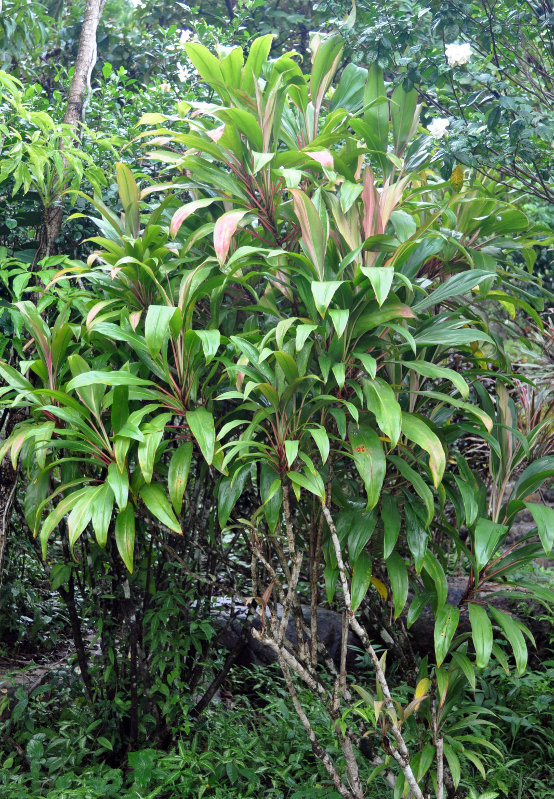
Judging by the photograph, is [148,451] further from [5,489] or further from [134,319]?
[5,489]

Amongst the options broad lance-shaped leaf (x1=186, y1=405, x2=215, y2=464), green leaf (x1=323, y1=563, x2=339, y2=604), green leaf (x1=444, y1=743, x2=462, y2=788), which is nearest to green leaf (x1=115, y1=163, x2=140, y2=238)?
broad lance-shaped leaf (x1=186, y1=405, x2=215, y2=464)

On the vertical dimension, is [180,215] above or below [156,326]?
above

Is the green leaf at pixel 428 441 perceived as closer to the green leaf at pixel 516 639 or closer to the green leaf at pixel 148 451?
the green leaf at pixel 516 639

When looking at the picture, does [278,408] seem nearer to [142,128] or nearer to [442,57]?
[442,57]

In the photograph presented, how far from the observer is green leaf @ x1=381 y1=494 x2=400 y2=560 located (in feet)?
5.69

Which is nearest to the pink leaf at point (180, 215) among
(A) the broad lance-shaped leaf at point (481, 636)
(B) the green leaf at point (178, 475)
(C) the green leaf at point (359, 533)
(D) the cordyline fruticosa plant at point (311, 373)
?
(D) the cordyline fruticosa plant at point (311, 373)

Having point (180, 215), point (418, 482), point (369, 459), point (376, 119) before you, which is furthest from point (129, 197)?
point (418, 482)

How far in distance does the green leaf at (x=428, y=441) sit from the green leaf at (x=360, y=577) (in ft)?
1.12

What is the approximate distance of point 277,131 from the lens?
6.26 feet

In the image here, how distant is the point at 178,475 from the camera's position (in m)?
1.80

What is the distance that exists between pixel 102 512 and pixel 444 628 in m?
0.92

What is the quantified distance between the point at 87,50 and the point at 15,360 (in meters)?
1.34

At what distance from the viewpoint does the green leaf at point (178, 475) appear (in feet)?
5.82

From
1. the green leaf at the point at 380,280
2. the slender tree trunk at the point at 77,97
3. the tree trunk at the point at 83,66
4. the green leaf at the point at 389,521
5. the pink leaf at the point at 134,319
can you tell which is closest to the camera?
the green leaf at the point at 380,280
